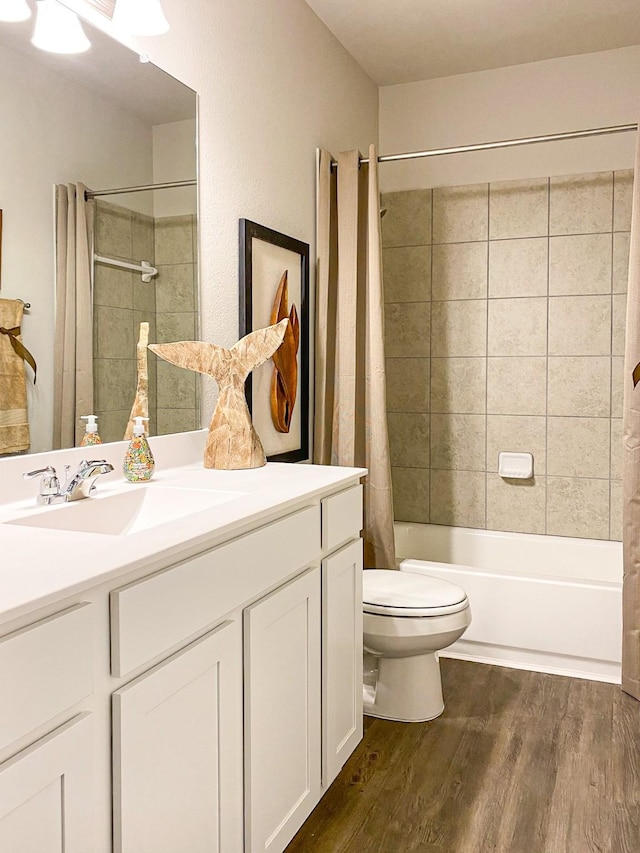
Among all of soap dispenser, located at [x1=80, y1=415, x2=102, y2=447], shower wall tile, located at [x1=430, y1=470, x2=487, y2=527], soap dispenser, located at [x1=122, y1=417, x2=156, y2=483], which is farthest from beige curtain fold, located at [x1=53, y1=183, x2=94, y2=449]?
shower wall tile, located at [x1=430, y1=470, x2=487, y2=527]

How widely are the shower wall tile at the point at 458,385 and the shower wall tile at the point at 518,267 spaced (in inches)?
14.1

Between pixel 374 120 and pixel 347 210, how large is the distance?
982mm

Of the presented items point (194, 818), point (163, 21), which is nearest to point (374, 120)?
point (163, 21)

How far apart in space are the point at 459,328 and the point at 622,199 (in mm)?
913

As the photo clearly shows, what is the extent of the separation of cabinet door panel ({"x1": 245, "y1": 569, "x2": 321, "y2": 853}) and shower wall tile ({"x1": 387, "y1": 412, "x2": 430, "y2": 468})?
6.51ft

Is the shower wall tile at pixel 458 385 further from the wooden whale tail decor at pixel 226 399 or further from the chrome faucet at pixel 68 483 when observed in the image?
the chrome faucet at pixel 68 483

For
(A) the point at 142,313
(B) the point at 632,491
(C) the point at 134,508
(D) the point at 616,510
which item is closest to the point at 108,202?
(A) the point at 142,313

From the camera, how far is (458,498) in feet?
11.8

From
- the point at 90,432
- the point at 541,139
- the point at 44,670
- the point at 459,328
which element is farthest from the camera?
the point at 459,328

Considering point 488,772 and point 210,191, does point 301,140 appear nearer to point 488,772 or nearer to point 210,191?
point 210,191

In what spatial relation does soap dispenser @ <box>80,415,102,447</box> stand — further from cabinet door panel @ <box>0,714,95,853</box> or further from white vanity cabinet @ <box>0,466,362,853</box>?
cabinet door panel @ <box>0,714,95,853</box>

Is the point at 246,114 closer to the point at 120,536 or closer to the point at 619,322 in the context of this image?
the point at 120,536

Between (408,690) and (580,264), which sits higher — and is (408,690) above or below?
below

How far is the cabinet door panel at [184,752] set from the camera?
1090 mm
